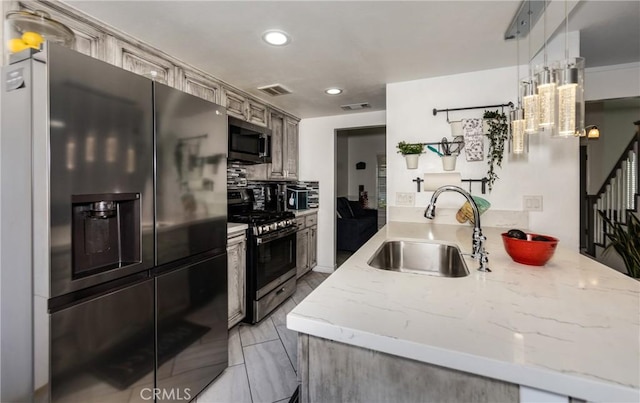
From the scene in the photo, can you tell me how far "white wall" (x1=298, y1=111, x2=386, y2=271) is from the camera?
13.0 ft

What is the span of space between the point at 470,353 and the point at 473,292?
1.19 feet

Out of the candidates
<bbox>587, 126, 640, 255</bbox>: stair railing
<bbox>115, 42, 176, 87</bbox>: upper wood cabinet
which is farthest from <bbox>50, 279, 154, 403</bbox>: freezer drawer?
<bbox>587, 126, 640, 255</bbox>: stair railing

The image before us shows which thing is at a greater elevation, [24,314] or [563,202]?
[563,202]

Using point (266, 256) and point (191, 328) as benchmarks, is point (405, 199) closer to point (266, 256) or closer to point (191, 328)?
point (266, 256)

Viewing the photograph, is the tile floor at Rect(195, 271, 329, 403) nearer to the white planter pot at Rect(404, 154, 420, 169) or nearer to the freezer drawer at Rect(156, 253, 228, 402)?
the freezer drawer at Rect(156, 253, 228, 402)

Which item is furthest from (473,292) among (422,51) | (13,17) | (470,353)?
(13,17)

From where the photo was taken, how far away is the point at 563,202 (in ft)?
6.92

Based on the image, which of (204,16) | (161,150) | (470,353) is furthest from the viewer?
(204,16)

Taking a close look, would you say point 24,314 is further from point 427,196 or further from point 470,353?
point 427,196

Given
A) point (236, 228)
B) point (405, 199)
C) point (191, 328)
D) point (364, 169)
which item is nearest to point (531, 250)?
point (405, 199)

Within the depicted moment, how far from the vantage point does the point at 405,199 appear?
2.60 metres

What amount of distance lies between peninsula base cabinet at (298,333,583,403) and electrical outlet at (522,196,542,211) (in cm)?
216

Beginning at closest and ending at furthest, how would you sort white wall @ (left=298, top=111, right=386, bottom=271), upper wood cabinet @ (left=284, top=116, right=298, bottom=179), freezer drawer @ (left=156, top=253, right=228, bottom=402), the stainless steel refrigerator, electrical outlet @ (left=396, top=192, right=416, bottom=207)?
the stainless steel refrigerator, freezer drawer @ (left=156, top=253, right=228, bottom=402), electrical outlet @ (left=396, top=192, right=416, bottom=207), upper wood cabinet @ (left=284, top=116, right=298, bottom=179), white wall @ (left=298, top=111, right=386, bottom=271)

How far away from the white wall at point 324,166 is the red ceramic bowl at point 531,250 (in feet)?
9.34
